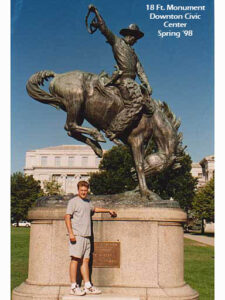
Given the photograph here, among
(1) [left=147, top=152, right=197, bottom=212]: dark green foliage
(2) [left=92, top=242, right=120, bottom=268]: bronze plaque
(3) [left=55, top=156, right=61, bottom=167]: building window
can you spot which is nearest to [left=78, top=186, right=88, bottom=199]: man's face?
(2) [left=92, top=242, right=120, bottom=268]: bronze plaque

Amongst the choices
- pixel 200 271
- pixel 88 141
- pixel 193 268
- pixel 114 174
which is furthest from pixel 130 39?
pixel 114 174

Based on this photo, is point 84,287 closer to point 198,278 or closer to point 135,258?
point 135,258

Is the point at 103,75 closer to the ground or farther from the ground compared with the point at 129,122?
farther from the ground

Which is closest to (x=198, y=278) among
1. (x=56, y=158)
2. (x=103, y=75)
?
(x=103, y=75)

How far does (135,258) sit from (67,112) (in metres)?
3.35

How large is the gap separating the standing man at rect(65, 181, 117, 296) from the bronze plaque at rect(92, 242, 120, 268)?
1.53 feet

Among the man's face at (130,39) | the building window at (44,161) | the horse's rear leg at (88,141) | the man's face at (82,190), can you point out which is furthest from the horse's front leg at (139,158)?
the building window at (44,161)

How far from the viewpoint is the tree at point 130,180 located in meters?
33.3

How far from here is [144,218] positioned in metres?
7.11

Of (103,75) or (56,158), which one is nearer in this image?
(103,75)

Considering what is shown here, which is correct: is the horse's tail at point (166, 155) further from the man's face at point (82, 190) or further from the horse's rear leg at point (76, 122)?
the man's face at point (82, 190)

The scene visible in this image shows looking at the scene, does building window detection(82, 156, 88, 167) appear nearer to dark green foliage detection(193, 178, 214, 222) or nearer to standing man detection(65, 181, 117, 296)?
dark green foliage detection(193, 178, 214, 222)

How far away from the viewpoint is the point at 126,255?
7.04 metres
